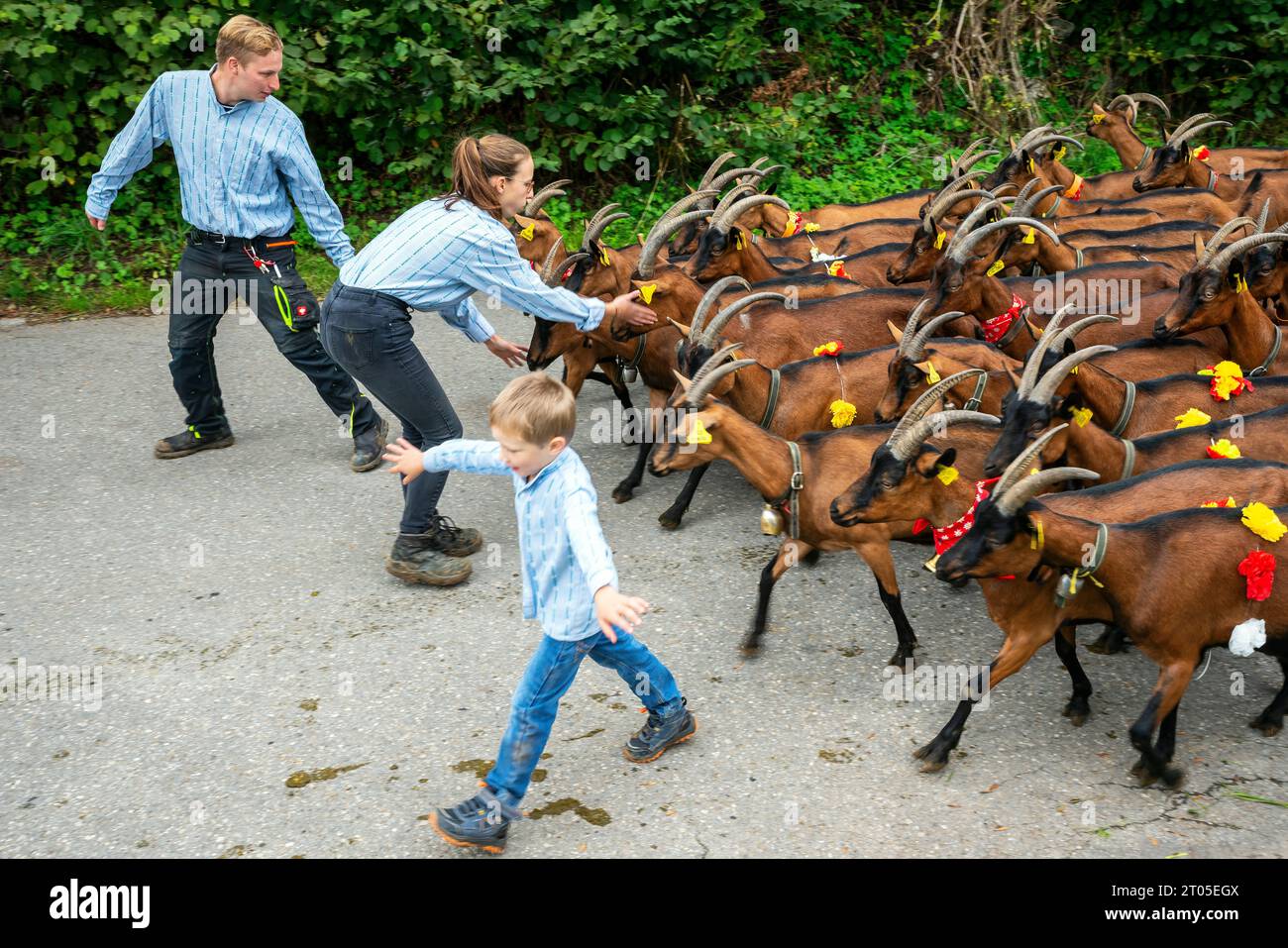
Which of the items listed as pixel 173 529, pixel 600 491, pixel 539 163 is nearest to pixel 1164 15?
pixel 539 163

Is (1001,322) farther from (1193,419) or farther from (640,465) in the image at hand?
(640,465)

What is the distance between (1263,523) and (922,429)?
131 centimetres

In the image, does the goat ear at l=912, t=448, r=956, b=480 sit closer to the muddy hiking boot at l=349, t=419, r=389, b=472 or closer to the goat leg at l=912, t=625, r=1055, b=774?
the goat leg at l=912, t=625, r=1055, b=774

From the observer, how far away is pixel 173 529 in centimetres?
646

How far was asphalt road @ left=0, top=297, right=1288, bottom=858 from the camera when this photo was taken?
4.30 m

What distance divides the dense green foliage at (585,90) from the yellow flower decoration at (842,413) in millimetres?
4991

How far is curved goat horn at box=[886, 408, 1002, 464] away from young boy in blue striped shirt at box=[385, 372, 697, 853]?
4.89 feet

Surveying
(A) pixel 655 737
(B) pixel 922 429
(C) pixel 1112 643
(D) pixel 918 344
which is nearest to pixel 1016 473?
(B) pixel 922 429

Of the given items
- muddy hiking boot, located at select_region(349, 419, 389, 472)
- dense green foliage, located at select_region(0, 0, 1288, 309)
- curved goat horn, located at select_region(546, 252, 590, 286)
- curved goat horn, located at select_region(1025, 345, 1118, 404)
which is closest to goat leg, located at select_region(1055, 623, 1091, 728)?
curved goat horn, located at select_region(1025, 345, 1118, 404)

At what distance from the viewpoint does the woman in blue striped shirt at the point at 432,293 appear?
5152 mm

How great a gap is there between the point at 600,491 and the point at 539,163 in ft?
14.9

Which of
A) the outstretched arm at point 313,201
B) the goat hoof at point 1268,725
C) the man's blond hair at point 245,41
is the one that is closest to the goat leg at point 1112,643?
the goat hoof at point 1268,725

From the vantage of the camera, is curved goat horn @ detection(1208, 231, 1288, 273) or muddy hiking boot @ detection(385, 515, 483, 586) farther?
curved goat horn @ detection(1208, 231, 1288, 273)

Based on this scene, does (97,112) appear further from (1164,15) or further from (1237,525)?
(1164,15)
